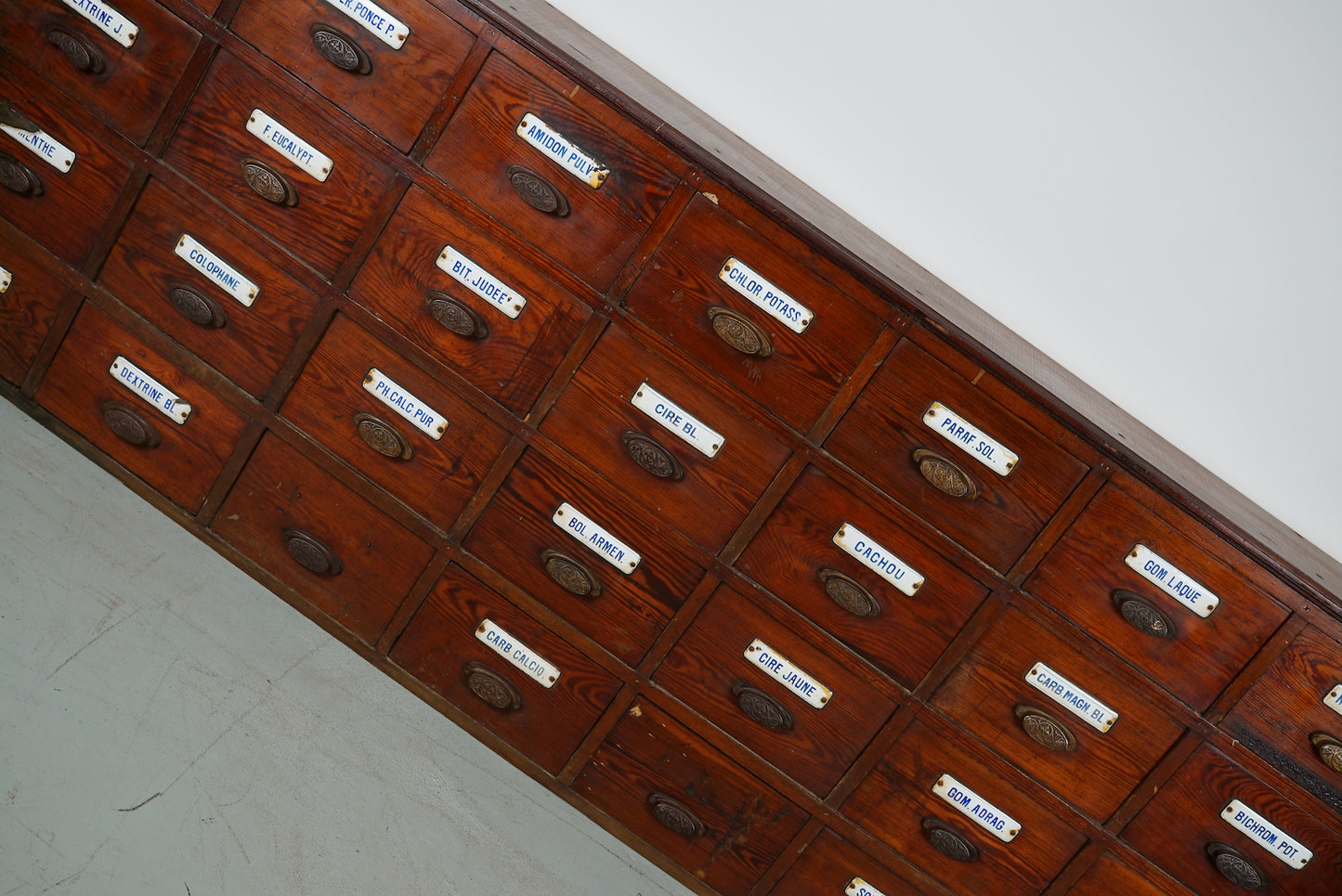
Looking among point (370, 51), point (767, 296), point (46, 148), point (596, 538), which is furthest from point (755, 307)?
point (46, 148)

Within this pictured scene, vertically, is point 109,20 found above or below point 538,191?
below

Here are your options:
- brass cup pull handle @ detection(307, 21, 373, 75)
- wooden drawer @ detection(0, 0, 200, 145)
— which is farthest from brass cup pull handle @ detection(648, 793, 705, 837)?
wooden drawer @ detection(0, 0, 200, 145)

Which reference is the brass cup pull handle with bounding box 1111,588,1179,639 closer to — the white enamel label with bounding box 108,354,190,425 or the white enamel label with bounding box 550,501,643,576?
the white enamel label with bounding box 550,501,643,576

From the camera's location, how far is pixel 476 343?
2199 mm

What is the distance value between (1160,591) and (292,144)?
73.1 inches

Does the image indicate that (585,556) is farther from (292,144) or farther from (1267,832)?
(1267,832)

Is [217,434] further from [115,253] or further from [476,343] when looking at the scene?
[476,343]

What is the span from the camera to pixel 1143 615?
79.1 inches

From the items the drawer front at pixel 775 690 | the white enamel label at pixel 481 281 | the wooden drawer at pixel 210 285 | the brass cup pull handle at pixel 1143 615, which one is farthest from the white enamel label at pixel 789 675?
the wooden drawer at pixel 210 285

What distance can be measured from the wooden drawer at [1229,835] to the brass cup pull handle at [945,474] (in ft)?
2.19

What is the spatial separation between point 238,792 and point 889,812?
49.5 inches

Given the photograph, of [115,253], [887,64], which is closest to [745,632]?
[887,64]

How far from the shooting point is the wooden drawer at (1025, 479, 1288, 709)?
1.98 meters

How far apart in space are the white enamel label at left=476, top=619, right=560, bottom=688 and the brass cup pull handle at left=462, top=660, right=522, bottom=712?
0.05 meters
